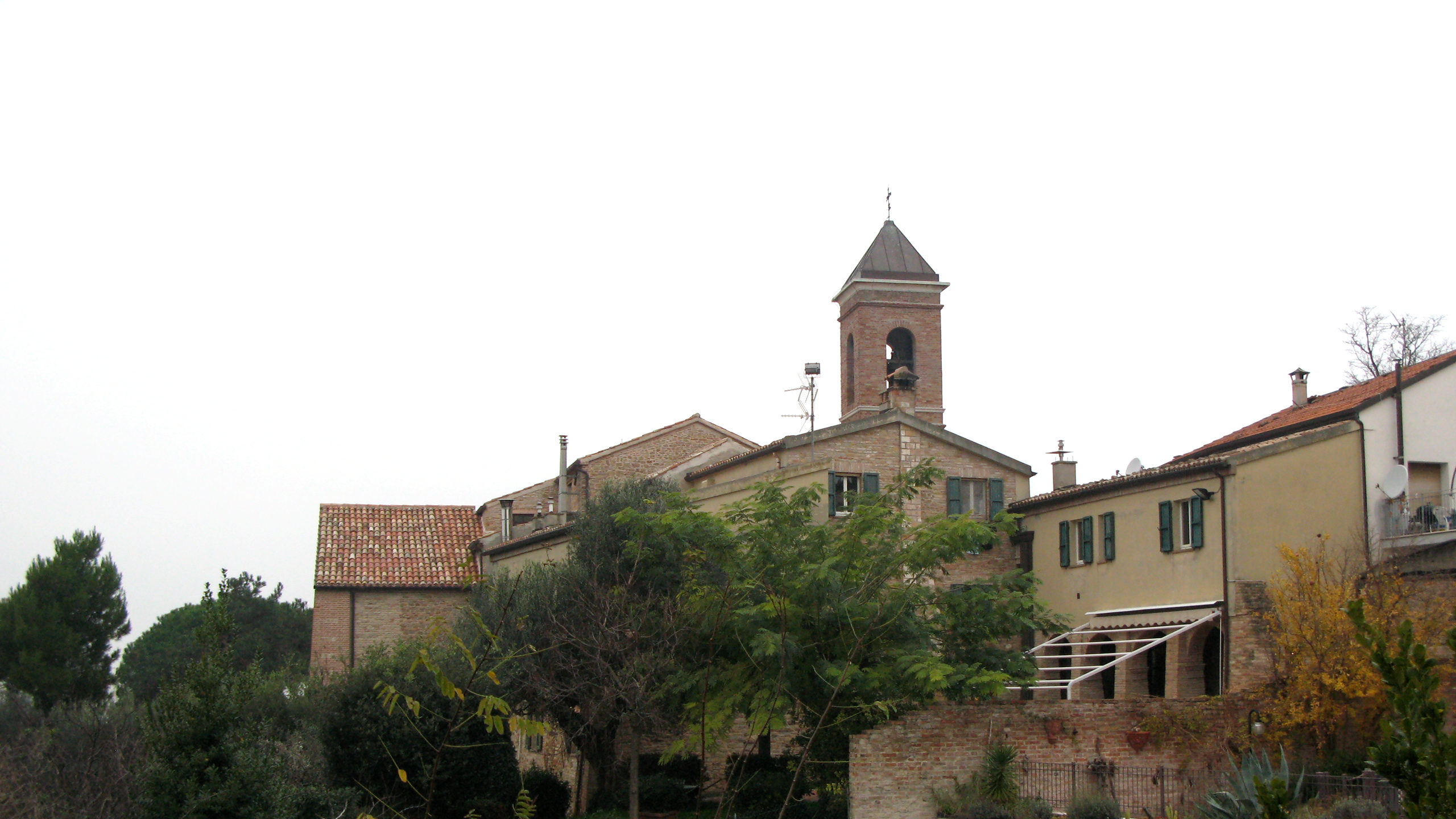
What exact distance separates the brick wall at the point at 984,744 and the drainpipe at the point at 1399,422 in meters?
7.17

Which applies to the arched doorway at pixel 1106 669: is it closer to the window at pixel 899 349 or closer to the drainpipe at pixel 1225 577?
the drainpipe at pixel 1225 577

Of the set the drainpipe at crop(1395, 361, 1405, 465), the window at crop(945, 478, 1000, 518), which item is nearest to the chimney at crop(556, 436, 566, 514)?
the window at crop(945, 478, 1000, 518)

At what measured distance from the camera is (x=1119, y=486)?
2914 cm

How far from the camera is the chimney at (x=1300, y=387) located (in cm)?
3416

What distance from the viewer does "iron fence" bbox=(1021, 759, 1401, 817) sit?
21844 millimetres

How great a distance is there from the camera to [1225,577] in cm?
2580

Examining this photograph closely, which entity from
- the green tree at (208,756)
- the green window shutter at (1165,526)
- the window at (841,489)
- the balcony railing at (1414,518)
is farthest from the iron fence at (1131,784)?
the green tree at (208,756)

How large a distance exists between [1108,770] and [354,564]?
26.0 meters

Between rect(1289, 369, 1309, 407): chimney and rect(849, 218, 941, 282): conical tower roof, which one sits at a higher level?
rect(849, 218, 941, 282): conical tower roof

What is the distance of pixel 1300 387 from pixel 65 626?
47329 millimetres

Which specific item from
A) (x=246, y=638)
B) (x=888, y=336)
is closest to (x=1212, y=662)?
(x=888, y=336)

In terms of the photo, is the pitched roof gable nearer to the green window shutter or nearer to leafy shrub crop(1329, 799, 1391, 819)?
the green window shutter

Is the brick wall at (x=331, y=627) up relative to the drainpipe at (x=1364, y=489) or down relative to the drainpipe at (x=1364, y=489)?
down

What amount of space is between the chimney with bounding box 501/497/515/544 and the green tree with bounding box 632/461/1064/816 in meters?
16.1
